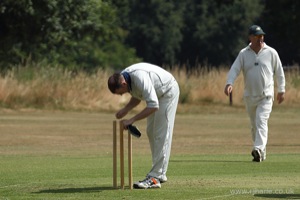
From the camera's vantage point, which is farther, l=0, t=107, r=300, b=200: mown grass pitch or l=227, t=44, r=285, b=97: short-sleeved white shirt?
l=227, t=44, r=285, b=97: short-sleeved white shirt

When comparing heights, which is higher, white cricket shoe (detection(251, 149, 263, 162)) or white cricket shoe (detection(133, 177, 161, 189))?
white cricket shoe (detection(133, 177, 161, 189))

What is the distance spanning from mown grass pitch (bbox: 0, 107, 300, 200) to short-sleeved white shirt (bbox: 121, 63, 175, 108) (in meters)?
1.08

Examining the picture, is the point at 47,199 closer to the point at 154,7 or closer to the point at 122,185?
the point at 122,185

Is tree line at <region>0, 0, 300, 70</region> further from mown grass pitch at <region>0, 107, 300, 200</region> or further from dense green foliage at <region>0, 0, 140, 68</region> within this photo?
mown grass pitch at <region>0, 107, 300, 200</region>

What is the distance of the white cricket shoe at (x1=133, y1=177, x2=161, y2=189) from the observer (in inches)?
523

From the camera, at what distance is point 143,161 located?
18625 millimetres

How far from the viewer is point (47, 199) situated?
12.3m

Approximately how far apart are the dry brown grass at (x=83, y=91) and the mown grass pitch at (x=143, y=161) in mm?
3325

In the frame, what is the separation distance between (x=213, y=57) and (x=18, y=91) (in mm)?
58043

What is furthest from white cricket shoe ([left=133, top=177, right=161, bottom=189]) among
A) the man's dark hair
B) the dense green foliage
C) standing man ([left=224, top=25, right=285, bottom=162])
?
the dense green foliage

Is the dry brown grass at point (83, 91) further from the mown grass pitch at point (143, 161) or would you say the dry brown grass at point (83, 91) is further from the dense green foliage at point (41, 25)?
the dense green foliage at point (41, 25)

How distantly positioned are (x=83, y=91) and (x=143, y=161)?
20.3 m

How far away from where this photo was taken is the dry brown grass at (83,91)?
124 ft

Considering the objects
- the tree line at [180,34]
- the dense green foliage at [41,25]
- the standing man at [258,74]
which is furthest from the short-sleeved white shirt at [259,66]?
the tree line at [180,34]
